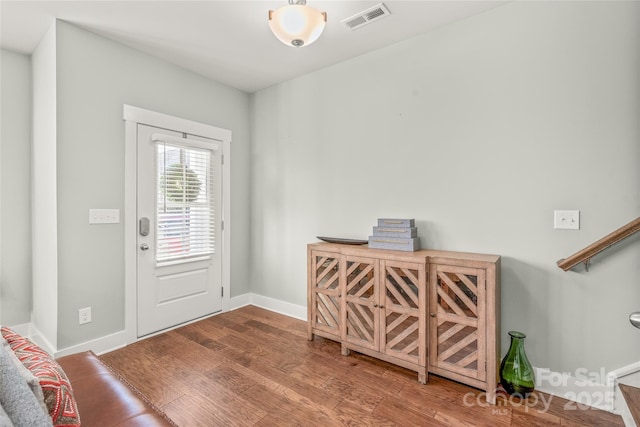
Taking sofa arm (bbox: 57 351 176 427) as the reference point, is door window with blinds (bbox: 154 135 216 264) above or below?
above

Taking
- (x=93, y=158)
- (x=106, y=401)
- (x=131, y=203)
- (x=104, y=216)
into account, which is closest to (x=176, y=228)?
(x=131, y=203)

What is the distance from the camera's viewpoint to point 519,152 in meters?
2.14

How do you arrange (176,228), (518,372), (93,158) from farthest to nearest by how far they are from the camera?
(176,228) < (93,158) < (518,372)

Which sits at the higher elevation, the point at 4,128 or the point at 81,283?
the point at 4,128

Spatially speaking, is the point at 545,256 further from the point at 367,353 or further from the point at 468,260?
the point at 367,353

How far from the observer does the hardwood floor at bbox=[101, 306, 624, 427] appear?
5.85 ft

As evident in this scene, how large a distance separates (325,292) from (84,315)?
2.00 meters

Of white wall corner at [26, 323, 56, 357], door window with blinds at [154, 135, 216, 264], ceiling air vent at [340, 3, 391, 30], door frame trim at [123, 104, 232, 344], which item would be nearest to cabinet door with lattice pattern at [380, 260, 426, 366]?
ceiling air vent at [340, 3, 391, 30]

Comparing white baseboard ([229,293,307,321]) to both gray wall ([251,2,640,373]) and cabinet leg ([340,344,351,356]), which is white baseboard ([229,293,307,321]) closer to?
cabinet leg ([340,344,351,356])

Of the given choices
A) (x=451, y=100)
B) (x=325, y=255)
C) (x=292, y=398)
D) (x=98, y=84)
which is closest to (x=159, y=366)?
(x=292, y=398)

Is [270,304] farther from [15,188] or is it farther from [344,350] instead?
[15,188]

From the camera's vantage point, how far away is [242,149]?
3.77m

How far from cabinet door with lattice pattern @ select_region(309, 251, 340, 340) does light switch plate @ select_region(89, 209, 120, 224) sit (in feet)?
5.73

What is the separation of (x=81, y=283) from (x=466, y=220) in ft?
10.2
